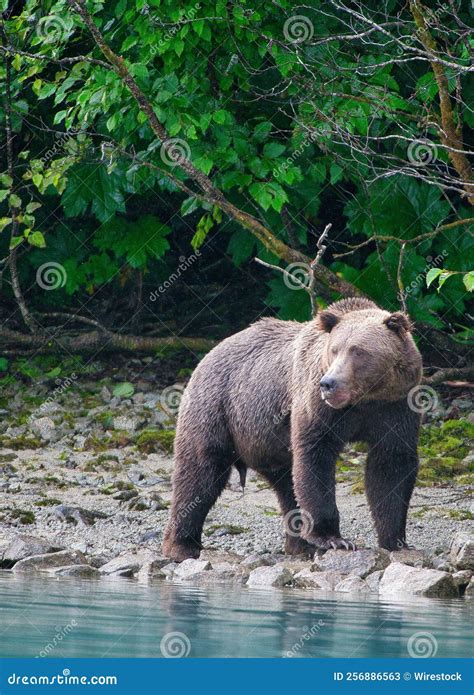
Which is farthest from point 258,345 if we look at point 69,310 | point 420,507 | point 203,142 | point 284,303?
point 69,310

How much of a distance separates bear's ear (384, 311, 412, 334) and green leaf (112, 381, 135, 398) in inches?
230

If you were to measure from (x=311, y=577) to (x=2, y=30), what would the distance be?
24.5ft

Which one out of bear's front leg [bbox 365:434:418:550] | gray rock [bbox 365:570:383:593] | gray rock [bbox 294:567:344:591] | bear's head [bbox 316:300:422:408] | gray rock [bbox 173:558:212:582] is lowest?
gray rock [bbox 173:558:212:582]

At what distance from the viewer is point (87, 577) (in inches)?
322

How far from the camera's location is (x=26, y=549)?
8.59 meters

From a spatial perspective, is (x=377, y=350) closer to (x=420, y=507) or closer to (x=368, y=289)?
(x=420, y=507)

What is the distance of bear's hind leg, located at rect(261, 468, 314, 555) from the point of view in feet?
29.3

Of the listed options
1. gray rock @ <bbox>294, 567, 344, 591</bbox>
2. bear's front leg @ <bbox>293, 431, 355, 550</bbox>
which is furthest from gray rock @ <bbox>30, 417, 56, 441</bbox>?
gray rock @ <bbox>294, 567, 344, 591</bbox>

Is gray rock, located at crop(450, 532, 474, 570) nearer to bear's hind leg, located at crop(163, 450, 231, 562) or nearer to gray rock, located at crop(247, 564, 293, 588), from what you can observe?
gray rock, located at crop(247, 564, 293, 588)

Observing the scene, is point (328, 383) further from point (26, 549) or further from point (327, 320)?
point (26, 549)

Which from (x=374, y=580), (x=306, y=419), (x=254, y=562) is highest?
(x=306, y=419)

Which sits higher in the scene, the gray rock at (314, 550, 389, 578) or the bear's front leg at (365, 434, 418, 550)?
the bear's front leg at (365, 434, 418, 550)

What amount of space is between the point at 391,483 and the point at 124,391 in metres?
5.76

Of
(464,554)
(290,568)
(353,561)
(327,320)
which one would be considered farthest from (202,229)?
(464,554)
